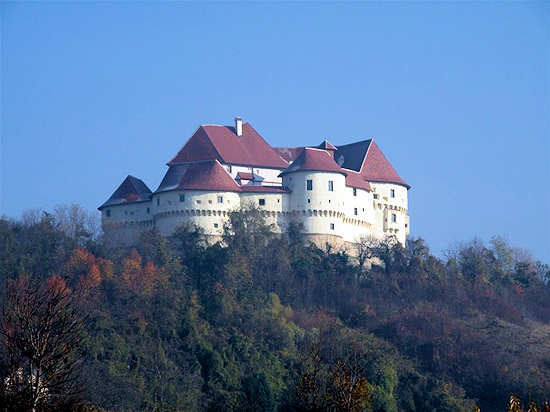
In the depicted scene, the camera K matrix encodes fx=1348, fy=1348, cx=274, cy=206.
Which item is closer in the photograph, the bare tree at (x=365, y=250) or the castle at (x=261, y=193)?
the castle at (x=261, y=193)

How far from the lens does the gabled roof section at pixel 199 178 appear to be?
70438 mm

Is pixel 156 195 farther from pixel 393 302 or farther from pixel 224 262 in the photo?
pixel 393 302

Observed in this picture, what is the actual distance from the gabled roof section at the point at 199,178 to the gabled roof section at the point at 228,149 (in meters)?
0.93

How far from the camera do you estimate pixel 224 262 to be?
68250 millimetres

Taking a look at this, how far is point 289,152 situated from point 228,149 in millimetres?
4775

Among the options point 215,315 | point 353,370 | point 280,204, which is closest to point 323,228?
point 280,204

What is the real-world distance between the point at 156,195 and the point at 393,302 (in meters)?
13.7

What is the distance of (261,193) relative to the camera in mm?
70625

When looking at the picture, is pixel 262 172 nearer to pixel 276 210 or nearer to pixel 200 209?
pixel 276 210

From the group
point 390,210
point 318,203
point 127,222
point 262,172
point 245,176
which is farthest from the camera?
point 390,210

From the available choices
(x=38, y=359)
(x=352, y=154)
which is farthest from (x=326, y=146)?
(x=38, y=359)

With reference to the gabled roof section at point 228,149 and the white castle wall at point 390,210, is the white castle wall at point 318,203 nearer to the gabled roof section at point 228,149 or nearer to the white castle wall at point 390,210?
the white castle wall at point 390,210

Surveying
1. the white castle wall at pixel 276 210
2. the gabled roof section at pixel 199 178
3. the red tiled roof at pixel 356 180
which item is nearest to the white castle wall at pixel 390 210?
the red tiled roof at pixel 356 180

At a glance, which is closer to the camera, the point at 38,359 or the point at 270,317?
the point at 38,359
